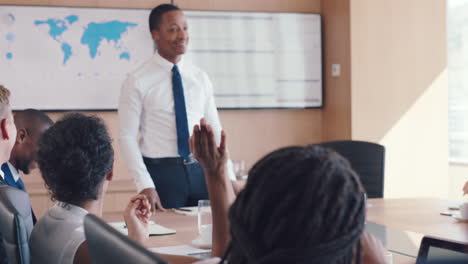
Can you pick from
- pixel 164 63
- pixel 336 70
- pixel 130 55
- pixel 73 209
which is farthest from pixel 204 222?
pixel 336 70

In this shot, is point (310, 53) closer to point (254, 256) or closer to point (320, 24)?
point (320, 24)

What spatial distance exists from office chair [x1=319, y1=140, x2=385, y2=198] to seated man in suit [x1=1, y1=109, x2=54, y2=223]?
1.59 metres

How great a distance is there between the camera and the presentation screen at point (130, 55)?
4969 millimetres

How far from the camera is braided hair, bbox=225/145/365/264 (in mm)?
906

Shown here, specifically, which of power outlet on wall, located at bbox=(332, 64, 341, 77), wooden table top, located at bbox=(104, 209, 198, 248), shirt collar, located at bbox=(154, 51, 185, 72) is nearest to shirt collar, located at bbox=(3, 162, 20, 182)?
wooden table top, located at bbox=(104, 209, 198, 248)

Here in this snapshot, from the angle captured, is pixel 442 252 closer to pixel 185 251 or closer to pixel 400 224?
pixel 185 251

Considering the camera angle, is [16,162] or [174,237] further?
[16,162]

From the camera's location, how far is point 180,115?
3639mm

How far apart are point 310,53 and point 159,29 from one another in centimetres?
228

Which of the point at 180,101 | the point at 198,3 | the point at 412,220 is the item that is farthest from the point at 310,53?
the point at 412,220

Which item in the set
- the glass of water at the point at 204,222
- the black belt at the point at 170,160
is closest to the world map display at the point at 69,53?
the black belt at the point at 170,160

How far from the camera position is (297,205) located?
2.97 ft

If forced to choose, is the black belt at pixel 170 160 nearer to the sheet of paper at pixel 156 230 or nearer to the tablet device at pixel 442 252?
the sheet of paper at pixel 156 230

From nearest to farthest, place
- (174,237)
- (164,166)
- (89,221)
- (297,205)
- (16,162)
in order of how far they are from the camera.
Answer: (297,205)
(89,221)
(174,237)
(16,162)
(164,166)
